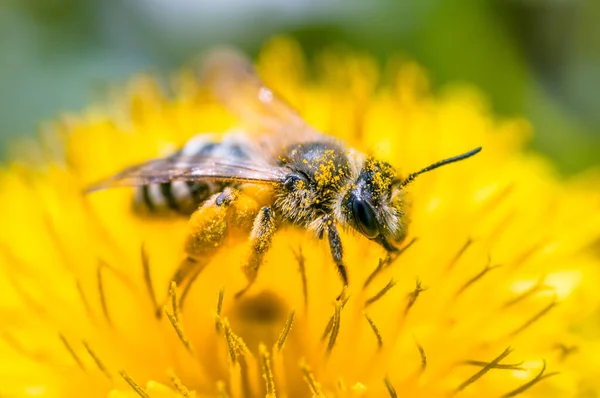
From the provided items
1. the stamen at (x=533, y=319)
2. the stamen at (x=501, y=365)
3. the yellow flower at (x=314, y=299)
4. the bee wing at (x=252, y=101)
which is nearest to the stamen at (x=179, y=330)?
the yellow flower at (x=314, y=299)

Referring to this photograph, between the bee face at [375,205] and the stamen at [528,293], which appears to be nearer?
the bee face at [375,205]

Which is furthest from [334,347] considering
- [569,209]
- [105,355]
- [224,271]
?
[569,209]

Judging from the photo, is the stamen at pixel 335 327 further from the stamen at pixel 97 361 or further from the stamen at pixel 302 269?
the stamen at pixel 97 361

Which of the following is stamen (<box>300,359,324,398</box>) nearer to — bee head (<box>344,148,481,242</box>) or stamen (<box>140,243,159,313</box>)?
bee head (<box>344,148,481,242</box>)

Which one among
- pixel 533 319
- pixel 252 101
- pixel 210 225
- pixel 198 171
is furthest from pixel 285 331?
pixel 252 101

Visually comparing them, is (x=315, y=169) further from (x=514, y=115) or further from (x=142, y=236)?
(x=514, y=115)

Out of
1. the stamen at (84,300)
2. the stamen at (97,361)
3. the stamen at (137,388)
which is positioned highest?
the stamen at (84,300)
